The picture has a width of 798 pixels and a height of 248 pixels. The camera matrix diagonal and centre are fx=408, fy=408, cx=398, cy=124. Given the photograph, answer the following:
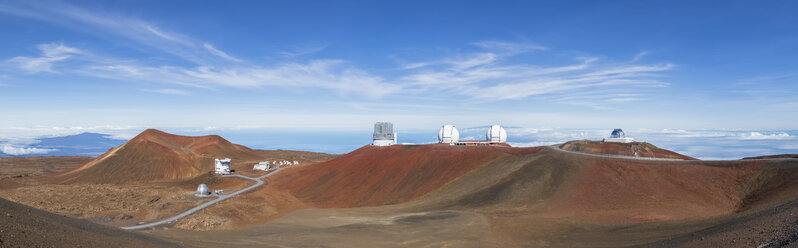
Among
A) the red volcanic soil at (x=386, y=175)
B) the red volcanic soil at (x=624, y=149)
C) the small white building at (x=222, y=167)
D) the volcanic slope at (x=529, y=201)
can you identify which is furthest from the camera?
the small white building at (x=222, y=167)

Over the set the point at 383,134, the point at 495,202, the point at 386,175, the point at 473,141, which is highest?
the point at 383,134

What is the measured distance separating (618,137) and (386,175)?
4068cm

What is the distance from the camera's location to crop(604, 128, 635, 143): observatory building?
228 ft

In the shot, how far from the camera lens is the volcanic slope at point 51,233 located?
15.6 m

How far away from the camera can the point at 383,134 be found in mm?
97375

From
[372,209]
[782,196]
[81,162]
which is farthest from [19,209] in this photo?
[81,162]

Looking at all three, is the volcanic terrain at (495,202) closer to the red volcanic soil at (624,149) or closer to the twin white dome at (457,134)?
the red volcanic soil at (624,149)

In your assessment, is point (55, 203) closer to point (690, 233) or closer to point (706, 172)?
point (690, 233)

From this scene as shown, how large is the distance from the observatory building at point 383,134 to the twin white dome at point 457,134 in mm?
15306

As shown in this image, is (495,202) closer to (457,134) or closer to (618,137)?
(618,137)

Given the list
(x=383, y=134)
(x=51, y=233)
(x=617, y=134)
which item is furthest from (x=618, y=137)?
(x=51, y=233)

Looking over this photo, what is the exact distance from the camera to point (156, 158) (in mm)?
98562

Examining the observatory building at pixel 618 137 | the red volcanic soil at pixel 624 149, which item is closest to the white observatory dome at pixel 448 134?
the red volcanic soil at pixel 624 149

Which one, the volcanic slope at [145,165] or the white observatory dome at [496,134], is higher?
the white observatory dome at [496,134]
